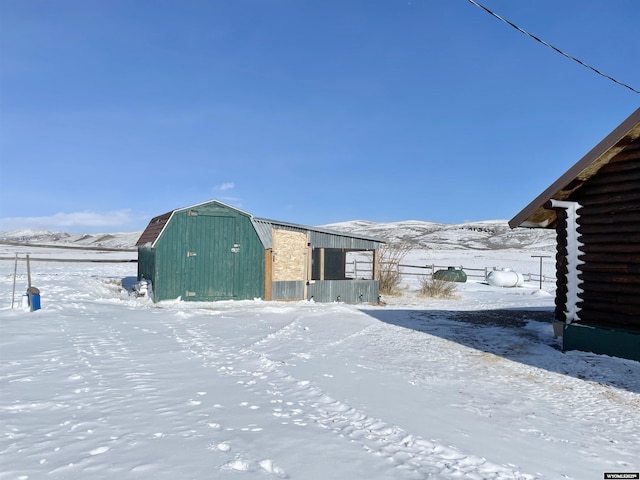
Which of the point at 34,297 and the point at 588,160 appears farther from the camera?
the point at 34,297

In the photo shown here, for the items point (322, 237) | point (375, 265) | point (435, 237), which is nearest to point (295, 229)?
point (322, 237)

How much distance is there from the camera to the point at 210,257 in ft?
54.0

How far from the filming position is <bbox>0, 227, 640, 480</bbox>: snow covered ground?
3.80m

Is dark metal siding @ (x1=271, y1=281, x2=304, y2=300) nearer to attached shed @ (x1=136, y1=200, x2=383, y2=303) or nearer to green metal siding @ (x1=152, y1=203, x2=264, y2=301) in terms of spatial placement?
attached shed @ (x1=136, y1=200, x2=383, y2=303)

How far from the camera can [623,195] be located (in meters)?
8.41

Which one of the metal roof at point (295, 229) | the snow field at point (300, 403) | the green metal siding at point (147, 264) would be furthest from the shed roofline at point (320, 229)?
the snow field at point (300, 403)

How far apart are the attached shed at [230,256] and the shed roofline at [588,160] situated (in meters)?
9.43

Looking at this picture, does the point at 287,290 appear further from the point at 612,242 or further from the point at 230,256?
the point at 612,242

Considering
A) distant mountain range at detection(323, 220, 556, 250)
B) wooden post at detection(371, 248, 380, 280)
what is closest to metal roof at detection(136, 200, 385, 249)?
wooden post at detection(371, 248, 380, 280)

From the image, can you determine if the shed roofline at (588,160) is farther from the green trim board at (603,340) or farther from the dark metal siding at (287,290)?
the dark metal siding at (287,290)

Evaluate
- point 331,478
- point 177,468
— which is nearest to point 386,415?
point 331,478

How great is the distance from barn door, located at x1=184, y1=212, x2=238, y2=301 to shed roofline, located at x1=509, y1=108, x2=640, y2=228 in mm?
10093

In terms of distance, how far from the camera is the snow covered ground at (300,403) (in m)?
3.80

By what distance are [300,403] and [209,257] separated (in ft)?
38.4
